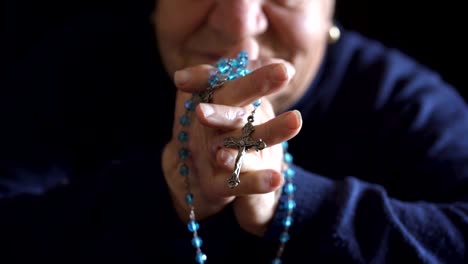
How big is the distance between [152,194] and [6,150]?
379 millimetres

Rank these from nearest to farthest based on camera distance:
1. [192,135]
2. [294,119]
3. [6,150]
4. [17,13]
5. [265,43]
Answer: [294,119]
[192,135]
[265,43]
[6,150]
[17,13]

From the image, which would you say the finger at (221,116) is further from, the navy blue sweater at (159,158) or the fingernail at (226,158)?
the navy blue sweater at (159,158)

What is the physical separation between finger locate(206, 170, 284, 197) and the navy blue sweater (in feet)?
0.38

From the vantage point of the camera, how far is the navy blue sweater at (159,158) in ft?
2.41

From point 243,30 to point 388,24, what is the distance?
59 cm

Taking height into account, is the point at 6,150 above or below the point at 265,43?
below

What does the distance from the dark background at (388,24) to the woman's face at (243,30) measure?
0.88 feet

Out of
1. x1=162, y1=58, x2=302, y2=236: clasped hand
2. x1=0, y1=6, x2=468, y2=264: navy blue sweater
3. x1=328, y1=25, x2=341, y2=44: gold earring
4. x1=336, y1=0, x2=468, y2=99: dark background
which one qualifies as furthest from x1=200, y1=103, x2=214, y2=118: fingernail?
x1=336, y1=0, x2=468, y2=99: dark background

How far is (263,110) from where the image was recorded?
2.29 ft

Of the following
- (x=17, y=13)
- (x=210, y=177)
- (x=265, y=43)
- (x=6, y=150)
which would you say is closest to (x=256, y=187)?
(x=210, y=177)

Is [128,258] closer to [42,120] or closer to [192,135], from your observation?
[192,135]

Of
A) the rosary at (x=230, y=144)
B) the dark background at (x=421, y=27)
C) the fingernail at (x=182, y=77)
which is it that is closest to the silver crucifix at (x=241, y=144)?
the rosary at (x=230, y=144)

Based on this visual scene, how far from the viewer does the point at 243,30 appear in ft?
2.53

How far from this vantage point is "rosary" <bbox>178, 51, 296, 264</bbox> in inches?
23.6
